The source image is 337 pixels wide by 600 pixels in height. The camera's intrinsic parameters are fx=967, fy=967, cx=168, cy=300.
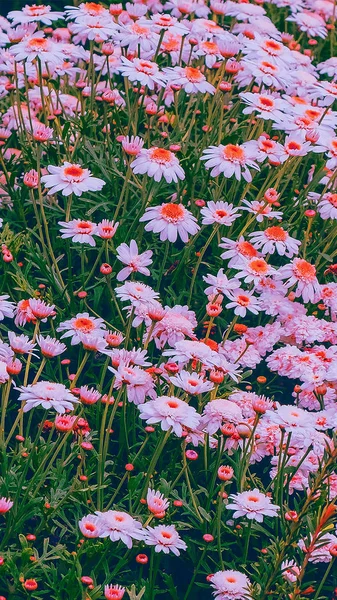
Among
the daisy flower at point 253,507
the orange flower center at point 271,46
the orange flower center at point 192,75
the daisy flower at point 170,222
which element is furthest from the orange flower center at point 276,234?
the daisy flower at point 253,507

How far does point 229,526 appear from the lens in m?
2.54

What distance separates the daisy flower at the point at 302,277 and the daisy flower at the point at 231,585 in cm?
95

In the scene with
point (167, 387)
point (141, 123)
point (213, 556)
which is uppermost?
point (141, 123)

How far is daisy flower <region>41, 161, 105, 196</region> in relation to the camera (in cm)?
281

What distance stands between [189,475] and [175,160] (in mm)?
943

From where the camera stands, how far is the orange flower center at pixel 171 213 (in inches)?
113

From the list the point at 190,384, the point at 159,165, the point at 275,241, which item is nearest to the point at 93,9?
the point at 159,165

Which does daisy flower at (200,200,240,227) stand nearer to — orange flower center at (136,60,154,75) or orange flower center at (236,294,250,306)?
orange flower center at (236,294,250,306)

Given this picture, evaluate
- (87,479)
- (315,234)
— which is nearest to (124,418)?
(87,479)

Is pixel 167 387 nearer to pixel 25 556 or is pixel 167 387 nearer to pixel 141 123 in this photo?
pixel 25 556

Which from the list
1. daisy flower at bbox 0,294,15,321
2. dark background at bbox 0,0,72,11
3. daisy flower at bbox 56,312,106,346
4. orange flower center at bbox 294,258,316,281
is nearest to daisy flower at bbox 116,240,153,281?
daisy flower at bbox 56,312,106,346

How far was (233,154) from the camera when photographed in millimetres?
2988

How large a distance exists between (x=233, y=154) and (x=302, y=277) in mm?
436

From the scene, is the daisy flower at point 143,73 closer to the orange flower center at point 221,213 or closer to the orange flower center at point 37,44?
the orange flower center at point 37,44
